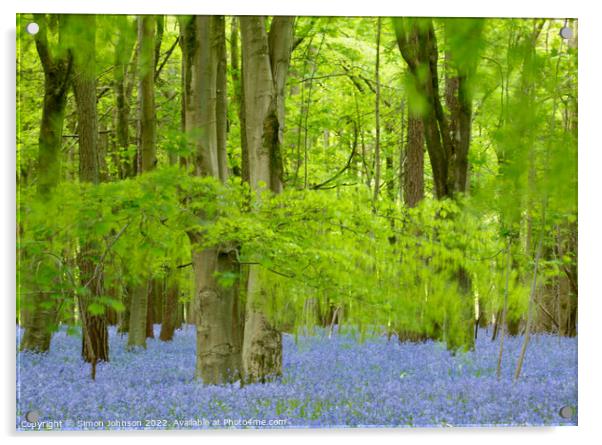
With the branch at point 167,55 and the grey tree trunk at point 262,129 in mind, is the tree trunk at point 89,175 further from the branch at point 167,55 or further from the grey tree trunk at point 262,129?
the grey tree trunk at point 262,129

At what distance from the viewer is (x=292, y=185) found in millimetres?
5836

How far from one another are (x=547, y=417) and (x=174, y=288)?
10.6 feet

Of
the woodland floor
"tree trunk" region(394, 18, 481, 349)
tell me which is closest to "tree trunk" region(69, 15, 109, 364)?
the woodland floor

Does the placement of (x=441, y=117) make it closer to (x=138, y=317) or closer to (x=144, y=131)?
(x=144, y=131)

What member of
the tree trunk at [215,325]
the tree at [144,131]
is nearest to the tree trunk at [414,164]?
the tree trunk at [215,325]

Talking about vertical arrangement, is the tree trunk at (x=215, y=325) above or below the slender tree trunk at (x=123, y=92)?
below

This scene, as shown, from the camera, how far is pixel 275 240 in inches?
215

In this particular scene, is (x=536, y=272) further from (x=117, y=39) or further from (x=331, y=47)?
(x=117, y=39)

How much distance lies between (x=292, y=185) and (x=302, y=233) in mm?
515

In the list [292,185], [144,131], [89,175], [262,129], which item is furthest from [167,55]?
[292,185]

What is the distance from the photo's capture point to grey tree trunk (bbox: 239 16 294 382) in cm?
589

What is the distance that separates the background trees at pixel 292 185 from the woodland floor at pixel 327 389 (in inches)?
6.6

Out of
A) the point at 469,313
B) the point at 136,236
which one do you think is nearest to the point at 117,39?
the point at 136,236

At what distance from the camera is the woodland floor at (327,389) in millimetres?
5355
